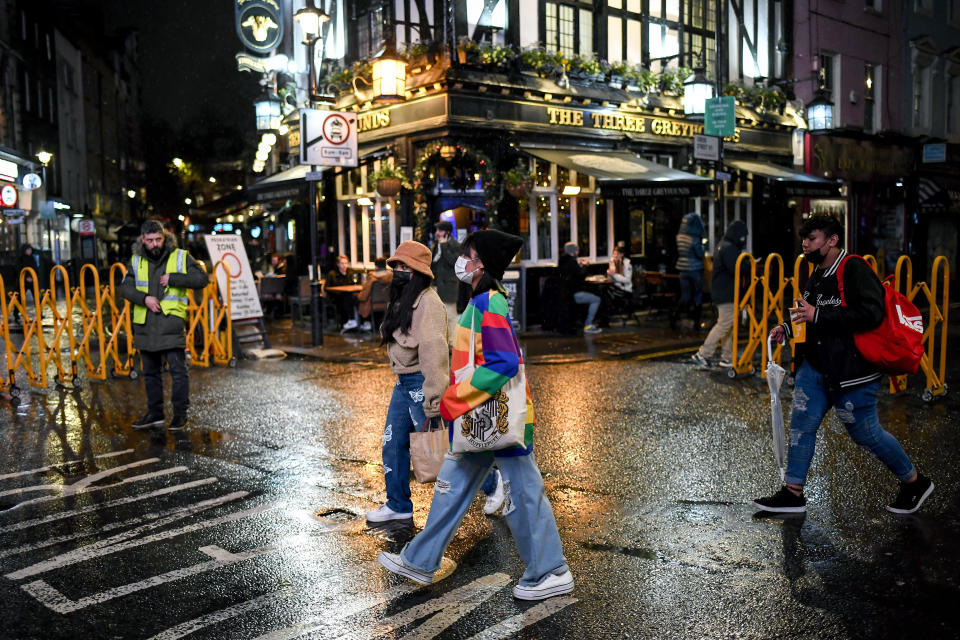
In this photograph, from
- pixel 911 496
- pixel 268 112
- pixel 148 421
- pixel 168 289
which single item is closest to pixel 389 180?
pixel 268 112

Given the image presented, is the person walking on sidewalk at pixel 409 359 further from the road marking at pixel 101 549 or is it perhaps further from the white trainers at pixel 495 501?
the road marking at pixel 101 549

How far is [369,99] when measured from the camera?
19.1 meters

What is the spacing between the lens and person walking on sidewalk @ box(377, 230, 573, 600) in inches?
164

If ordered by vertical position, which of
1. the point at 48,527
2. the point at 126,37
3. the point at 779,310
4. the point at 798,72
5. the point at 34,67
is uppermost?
the point at 126,37

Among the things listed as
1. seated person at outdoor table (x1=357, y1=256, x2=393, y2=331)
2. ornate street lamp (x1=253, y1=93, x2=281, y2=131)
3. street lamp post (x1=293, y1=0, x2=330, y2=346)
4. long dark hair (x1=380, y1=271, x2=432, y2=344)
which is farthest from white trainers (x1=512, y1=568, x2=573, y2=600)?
ornate street lamp (x1=253, y1=93, x2=281, y2=131)

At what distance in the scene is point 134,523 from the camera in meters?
5.70

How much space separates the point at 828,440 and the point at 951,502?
6.05 ft

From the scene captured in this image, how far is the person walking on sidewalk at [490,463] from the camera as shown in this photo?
4176 millimetres

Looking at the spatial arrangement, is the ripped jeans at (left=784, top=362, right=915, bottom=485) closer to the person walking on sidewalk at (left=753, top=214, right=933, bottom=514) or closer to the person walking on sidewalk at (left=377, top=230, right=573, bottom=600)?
the person walking on sidewalk at (left=753, top=214, right=933, bottom=514)

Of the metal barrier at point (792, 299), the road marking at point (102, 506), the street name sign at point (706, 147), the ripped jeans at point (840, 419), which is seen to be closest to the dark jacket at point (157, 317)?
the road marking at point (102, 506)

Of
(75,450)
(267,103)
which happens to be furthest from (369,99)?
(75,450)

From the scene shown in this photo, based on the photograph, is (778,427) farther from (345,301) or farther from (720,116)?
(720,116)

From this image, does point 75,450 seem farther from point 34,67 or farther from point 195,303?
point 34,67

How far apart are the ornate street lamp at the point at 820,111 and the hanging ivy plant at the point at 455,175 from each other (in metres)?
10.4
